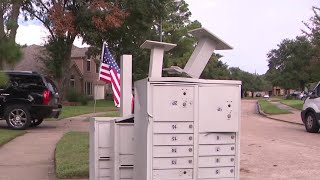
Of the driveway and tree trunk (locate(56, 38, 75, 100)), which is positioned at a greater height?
tree trunk (locate(56, 38, 75, 100))

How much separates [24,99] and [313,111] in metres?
9.71

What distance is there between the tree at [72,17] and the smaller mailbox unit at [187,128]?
27.3m

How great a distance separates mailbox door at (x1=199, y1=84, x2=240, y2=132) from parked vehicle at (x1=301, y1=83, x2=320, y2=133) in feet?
41.6

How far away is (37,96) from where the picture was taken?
16.1m

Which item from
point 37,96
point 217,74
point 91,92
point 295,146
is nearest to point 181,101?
point 295,146

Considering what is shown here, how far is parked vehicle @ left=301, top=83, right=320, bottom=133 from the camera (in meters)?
17.2

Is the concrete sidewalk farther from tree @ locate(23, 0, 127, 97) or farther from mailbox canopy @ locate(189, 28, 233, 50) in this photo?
tree @ locate(23, 0, 127, 97)

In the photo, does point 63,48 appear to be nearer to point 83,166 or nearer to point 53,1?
point 53,1

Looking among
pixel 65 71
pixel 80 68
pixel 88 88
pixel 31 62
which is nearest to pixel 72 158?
pixel 65 71

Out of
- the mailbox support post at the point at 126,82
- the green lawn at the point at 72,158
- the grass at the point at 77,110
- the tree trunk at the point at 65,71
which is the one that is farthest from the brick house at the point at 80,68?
the mailbox support post at the point at 126,82

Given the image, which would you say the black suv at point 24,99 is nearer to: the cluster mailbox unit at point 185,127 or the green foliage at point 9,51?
the green foliage at point 9,51

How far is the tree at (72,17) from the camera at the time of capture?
32.3 metres

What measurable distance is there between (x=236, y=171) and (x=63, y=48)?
33.0 meters

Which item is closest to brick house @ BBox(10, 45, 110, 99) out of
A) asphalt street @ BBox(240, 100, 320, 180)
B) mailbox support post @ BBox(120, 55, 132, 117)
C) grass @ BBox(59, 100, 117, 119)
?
grass @ BBox(59, 100, 117, 119)
